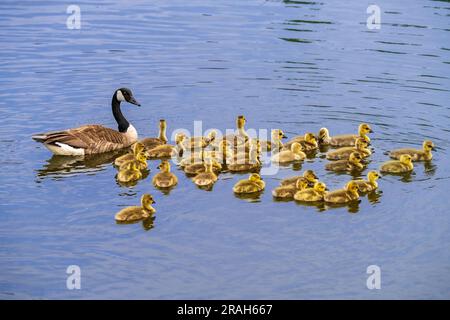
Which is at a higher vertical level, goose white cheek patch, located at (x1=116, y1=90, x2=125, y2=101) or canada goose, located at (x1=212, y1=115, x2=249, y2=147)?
goose white cheek patch, located at (x1=116, y1=90, x2=125, y2=101)

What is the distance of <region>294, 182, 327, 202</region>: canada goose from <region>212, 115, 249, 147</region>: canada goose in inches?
104

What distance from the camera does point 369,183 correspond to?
13188mm

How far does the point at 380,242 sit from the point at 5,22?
15415 millimetres

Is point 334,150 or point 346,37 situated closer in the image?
point 334,150

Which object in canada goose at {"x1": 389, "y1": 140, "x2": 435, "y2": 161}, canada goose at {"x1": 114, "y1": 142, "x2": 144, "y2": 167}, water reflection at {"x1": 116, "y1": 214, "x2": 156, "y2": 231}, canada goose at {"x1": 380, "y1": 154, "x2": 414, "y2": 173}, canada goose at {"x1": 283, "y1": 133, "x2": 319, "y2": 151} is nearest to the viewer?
water reflection at {"x1": 116, "y1": 214, "x2": 156, "y2": 231}

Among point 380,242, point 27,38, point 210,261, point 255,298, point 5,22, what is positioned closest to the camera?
point 255,298

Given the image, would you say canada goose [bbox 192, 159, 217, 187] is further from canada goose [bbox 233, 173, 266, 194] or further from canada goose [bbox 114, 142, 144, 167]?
canada goose [bbox 114, 142, 144, 167]

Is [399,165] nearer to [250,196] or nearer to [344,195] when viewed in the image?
[344,195]

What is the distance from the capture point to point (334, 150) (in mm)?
14859

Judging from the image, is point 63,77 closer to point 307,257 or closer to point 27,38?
point 27,38

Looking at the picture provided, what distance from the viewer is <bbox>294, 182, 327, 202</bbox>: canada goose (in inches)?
501

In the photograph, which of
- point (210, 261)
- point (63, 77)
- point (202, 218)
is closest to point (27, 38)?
point (63, 77)

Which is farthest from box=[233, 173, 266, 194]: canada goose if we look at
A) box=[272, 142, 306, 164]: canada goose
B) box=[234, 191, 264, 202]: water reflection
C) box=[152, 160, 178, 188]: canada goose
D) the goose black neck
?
the goose black neck

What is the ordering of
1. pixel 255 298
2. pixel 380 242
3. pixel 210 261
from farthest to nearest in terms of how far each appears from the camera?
1. pixel 380 242
2. pixel 210 261
3. pixel 255 298
